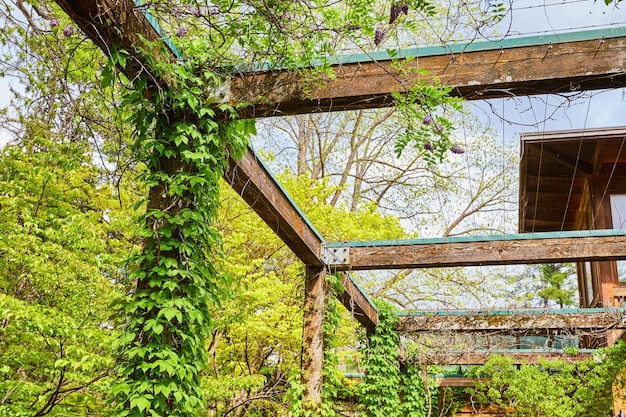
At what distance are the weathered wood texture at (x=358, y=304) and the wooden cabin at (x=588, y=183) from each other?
3.36 m

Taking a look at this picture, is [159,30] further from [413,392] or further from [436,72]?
[413,392]

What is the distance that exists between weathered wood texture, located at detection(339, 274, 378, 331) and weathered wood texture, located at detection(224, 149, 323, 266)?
38.9 inches

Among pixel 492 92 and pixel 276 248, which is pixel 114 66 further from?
pixel 276 248

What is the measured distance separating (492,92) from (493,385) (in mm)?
8548

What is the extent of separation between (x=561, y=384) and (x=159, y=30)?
8.96m

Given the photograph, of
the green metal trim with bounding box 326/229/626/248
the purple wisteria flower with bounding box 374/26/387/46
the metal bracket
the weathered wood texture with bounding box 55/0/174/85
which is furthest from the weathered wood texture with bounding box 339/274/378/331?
the weathered wood texture with bounding box 55/0/174/85

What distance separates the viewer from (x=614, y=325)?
7.46 meters

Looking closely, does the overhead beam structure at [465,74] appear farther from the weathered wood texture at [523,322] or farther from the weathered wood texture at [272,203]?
the weathered wood texture at [523,322]

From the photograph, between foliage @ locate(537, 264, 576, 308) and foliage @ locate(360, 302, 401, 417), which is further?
foliage @ locate(537, 264, 576, 308)

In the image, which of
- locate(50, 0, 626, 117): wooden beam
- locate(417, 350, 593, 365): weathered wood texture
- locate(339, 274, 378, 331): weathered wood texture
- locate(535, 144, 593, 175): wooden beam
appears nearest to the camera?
locate(50, 0, 626, 117): wooden beam

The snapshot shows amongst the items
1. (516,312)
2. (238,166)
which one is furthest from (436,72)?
(516,312)

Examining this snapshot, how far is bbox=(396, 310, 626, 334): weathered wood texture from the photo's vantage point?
7766 millimetres

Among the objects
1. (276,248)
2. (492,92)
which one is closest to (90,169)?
(276,248)

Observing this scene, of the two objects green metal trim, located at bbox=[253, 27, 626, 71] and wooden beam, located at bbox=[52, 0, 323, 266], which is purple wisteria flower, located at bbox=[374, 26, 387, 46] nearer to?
green metal trim, located at bbox=[253, 27, 626, 71]
